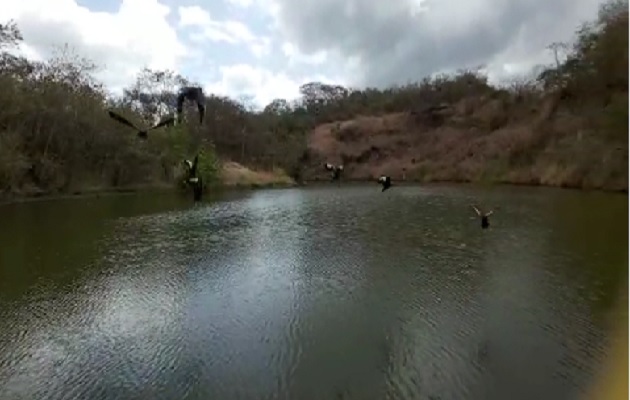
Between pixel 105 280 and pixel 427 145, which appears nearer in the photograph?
pixel 105 280

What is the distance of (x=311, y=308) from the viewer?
11594mm

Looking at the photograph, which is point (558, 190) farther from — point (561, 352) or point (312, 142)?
point (312, 142)

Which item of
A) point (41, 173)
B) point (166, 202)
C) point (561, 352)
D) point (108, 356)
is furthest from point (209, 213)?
point (561, 352)

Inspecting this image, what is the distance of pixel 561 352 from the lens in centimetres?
882

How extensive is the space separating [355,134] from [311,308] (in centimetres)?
6326

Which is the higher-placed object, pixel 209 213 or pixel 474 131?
pixel 474 131

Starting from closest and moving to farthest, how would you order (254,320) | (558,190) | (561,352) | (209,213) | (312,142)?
(561,352) < (254,320) < (209,213) < (558,190) < (312,142)

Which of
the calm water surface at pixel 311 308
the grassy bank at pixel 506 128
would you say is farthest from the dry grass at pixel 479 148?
the calm water surface at pixel 311 308

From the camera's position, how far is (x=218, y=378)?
8.19 meters

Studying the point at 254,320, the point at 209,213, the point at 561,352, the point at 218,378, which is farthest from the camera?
the point at 209,213

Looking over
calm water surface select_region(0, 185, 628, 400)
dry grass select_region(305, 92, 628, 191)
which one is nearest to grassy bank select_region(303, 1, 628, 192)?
dry grass select_region(305, 92, 628, 191)

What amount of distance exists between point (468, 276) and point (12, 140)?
28.0 metres

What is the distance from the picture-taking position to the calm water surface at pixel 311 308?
316 inches

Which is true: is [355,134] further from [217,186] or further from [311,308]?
[311,308]
